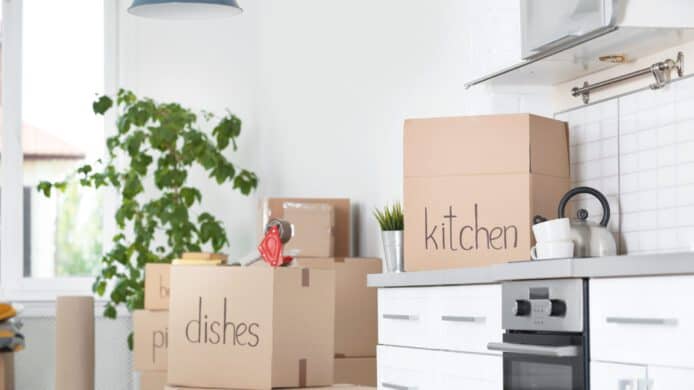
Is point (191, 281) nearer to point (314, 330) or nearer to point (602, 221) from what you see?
point (314, 330)

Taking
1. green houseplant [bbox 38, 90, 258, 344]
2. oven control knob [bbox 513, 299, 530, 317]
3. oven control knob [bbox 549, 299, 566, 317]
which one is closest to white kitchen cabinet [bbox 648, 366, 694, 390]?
oven control knob [bbox 549, 299, 566, 317]

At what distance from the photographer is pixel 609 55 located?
9.64 feet

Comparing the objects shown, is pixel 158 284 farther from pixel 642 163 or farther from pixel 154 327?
pixel 642 163

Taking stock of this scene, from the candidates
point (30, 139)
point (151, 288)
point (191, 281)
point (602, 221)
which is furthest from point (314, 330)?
point (30, 139)

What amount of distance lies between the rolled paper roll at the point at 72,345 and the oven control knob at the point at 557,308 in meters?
2.62

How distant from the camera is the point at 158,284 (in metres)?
4.57

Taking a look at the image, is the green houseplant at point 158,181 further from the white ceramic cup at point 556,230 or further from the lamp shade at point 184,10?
the white ceramic cup at point 556,230

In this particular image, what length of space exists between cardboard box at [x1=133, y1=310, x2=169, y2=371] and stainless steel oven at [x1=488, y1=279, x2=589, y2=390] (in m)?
2.34

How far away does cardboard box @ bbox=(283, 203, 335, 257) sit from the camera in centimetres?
431

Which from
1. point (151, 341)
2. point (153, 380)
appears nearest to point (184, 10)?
point (151, 341)

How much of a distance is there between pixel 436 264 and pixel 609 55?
2.38ft

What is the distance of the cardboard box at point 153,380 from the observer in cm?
451

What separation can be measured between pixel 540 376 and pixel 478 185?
2.63 ft

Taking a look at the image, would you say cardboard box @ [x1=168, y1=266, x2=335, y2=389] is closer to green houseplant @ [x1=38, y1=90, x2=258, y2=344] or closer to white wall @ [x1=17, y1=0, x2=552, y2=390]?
white wall @ [x1=17, y1=0, x2=552, y2=390]
